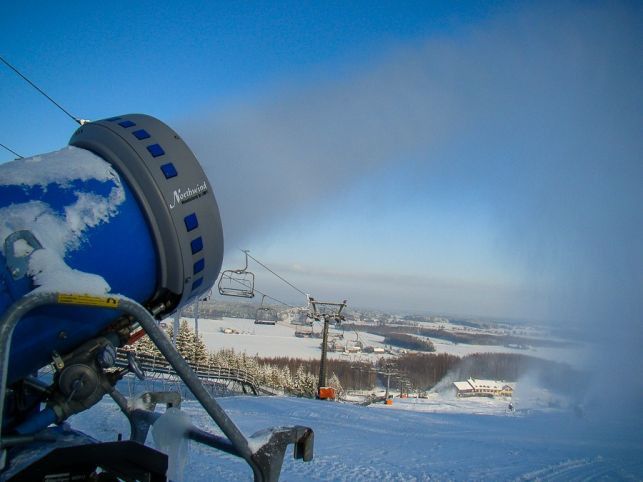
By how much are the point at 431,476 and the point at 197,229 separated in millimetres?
Result: 5788

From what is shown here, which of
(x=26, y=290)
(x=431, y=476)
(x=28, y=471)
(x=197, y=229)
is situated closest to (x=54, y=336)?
(x=26, y=290)

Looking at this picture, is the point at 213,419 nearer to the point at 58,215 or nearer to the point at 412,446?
the point at 58,215

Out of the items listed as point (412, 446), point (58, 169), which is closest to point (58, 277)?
point (58, 169)

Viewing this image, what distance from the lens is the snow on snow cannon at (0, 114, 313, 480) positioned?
2.28 metres

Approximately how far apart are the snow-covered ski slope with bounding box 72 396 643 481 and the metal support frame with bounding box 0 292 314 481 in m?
3.44

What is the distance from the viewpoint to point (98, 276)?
2371 millimetres

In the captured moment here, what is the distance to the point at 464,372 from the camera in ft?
319

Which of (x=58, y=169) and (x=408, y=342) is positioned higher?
(x=58, y=169)

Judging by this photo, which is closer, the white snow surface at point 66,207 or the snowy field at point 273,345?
the white snow surface at point 66,207

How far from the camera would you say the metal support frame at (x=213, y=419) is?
80.7 inches

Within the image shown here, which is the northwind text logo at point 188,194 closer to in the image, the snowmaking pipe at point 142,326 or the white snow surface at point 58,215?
the white snow surface at point 58,215

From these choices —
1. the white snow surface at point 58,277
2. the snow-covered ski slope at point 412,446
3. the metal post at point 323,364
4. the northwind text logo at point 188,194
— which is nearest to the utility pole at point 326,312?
the metal post at point 323,364

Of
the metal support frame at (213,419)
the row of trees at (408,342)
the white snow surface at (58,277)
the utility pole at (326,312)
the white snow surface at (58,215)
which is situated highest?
the white snow surface at (58,215)

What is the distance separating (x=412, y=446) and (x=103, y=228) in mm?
7867
